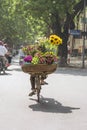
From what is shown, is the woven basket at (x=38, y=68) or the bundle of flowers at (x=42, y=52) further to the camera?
A: the bundle of flowers at (x=42, y=52)

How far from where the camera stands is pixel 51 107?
41.8 ft

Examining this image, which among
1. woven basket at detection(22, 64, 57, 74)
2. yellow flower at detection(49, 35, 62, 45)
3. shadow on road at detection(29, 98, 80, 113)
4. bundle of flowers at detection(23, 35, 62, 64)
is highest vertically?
yellow flower at detection(49, 35, 62, 45)

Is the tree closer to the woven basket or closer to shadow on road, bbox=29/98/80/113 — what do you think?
shadow on road, bbox=29/98/80/113

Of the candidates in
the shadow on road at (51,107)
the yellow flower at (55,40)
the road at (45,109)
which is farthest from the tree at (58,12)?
the shadow on road at (51,107)

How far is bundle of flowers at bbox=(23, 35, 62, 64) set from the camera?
1334 cm

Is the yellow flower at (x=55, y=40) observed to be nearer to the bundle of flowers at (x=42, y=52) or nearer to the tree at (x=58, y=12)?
the bundle of flowers at (x=42, y=52)

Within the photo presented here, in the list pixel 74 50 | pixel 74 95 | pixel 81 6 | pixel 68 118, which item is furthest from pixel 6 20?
pixel 68 118

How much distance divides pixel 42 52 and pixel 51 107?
5.43ft

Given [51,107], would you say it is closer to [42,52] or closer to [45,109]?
[45,109]

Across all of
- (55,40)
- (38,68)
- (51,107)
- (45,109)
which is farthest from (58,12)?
(45,109)

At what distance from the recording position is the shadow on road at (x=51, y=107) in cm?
1219

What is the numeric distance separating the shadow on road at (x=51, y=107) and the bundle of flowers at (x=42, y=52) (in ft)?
3.50

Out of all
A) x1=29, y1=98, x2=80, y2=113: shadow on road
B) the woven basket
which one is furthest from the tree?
the woven basket

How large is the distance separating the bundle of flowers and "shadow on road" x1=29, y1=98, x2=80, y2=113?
1.07m
